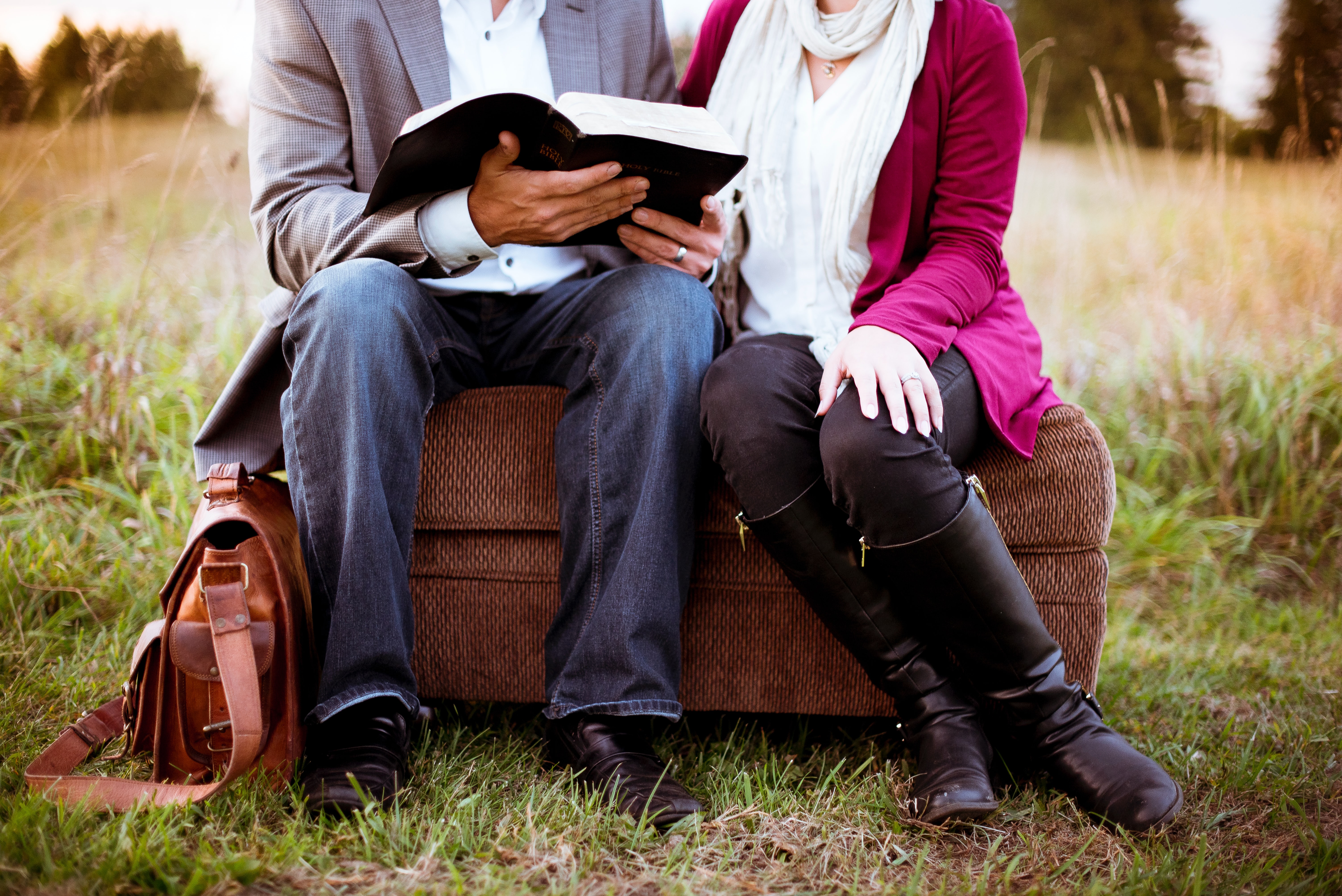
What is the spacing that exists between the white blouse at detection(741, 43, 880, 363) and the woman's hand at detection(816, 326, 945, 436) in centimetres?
24

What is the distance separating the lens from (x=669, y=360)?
130 cm

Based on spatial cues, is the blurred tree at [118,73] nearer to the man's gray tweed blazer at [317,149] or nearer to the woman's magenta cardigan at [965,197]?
the man's gray tweed blazer at [317,149]

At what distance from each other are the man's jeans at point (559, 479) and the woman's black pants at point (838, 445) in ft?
0.27

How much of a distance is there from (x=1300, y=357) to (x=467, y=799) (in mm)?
2657

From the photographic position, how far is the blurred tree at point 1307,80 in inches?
118

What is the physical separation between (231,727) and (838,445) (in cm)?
86

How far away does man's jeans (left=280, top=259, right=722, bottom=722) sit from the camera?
3.87 ft

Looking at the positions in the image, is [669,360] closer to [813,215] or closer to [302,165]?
[813,215]

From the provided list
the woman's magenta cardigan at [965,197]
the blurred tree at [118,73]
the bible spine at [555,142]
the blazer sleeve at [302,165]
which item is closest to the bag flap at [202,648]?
the blazer sleeve at [302,165]

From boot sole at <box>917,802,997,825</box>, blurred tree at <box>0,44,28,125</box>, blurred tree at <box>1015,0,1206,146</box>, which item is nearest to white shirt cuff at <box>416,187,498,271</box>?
Result: boot sole at <box>917,802,997,825</box>

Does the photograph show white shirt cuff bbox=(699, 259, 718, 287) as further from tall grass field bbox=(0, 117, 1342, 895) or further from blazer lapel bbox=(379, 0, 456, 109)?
tall grass field bbox=(0, 117, 1342, 895)

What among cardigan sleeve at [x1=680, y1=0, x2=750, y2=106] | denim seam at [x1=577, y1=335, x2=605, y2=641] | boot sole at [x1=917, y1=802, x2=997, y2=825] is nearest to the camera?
boot sole at [x1=917, y1=802, x2=997, y2=825]

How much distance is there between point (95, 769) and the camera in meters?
1.23

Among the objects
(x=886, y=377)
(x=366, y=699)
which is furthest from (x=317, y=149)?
(x=886, y=377)
